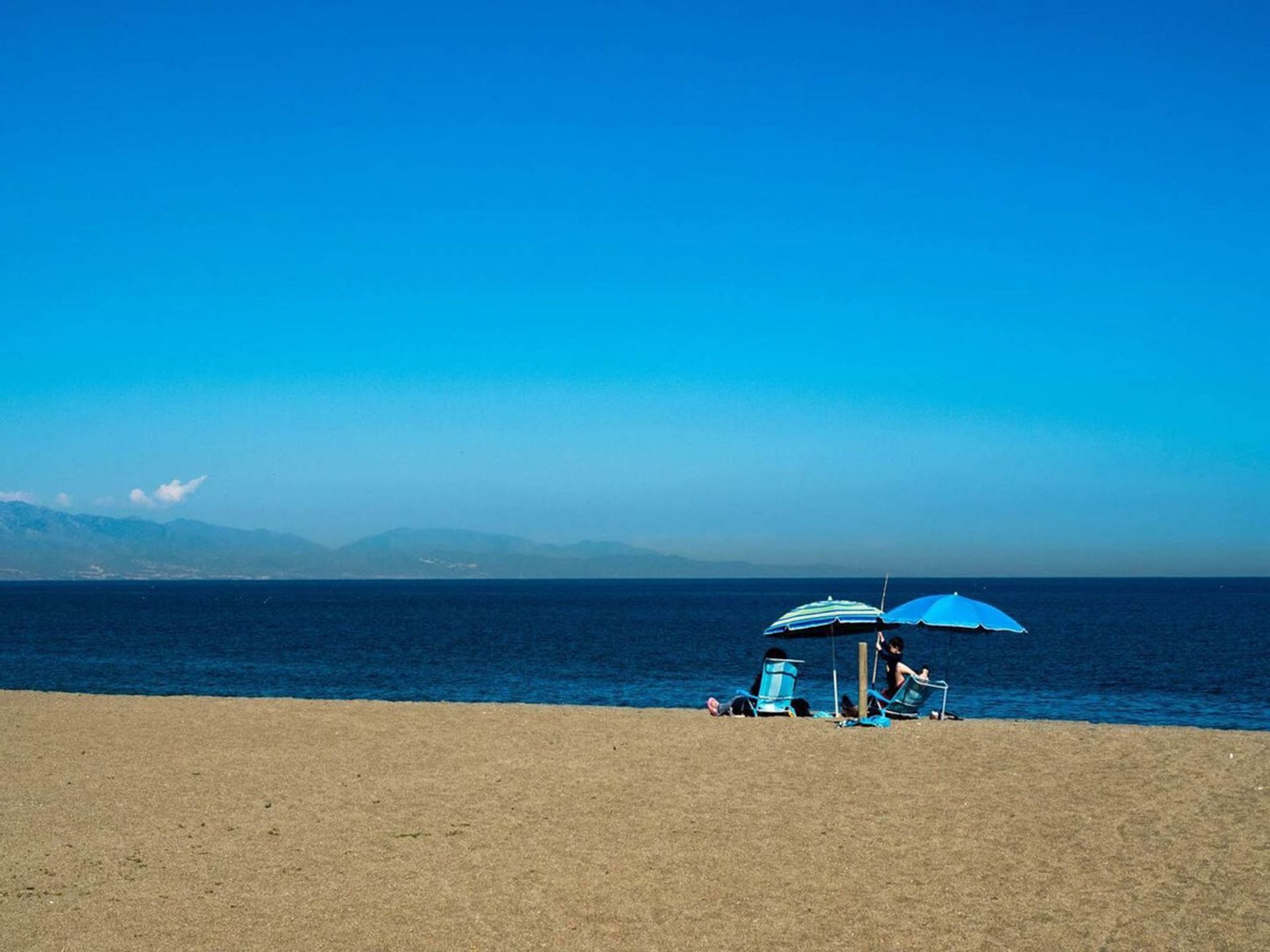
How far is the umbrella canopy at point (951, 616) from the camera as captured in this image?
1750 centimetres

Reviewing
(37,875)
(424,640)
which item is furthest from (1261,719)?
(424,640)

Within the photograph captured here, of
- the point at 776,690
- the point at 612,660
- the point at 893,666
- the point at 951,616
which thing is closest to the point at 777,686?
the point at 776,690

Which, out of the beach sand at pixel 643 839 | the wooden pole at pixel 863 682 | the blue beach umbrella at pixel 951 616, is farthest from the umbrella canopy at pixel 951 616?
the beach sand at pixel 643 839

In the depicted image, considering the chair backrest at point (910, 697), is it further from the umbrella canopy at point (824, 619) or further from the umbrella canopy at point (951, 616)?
the umbrella canopy at point (824, 619)

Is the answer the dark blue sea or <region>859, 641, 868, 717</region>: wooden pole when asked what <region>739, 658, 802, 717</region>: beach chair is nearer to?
<region>859, 641, 868, 717</region>: wooden pole

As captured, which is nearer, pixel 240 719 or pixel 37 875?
pixel 37 875

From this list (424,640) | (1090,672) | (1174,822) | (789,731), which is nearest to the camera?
(1174,822)

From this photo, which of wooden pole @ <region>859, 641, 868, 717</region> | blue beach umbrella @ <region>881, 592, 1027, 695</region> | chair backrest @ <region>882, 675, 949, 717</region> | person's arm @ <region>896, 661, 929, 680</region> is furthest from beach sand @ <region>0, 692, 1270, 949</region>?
blue beach umbrella @ <region>881, 592, 1027, 695</region>

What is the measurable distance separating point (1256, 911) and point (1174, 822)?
8.59ft

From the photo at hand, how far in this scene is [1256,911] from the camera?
8.38m

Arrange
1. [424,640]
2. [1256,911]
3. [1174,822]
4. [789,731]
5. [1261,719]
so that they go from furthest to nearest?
[424,640]
[1261,719]
[789,731]
[1174,822]
[1256,911]

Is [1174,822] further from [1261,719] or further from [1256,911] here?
[1261,719]

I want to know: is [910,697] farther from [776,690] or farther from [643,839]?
[643,839]

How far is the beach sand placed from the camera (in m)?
8.14
